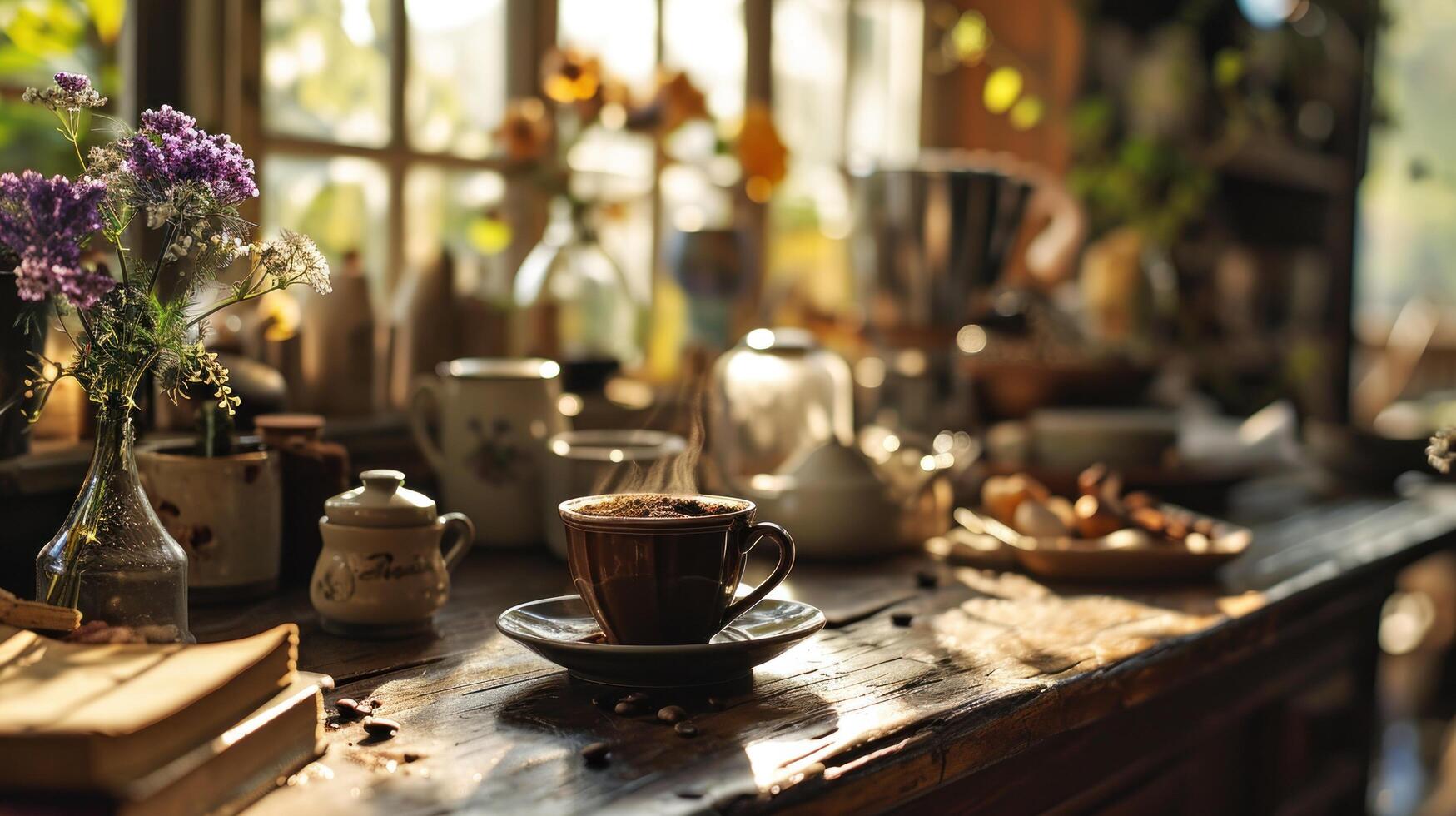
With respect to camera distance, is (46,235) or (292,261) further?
(292,261)

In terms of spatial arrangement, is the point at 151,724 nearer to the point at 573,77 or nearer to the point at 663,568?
the point at 663,568

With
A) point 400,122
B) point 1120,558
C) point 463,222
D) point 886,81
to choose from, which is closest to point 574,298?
point 463,222

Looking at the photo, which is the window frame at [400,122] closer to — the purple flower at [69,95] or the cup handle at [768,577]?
the purple flower at [69,95]

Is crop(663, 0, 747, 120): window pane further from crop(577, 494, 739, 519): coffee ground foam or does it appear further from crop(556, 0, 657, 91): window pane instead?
crop(577, 494, 739, 519): coffee ground foam

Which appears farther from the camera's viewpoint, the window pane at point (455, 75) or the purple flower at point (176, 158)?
the window pane at point (455, 75)

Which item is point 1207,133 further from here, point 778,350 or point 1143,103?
point 778,350

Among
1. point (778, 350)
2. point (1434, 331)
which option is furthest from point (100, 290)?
point (1434, 331)

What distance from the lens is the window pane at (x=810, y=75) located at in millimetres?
2344

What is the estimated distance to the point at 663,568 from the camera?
0.77 meters

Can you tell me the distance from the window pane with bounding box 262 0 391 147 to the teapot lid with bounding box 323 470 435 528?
754mm

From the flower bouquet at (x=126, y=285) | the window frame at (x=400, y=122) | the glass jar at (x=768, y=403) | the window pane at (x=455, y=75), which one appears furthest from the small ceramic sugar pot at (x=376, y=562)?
the window pane at (x=455, y=75)

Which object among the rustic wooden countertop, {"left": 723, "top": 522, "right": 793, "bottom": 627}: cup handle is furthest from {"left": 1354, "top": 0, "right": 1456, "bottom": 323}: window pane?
{"left": 723, "top": 522, "right": 793, "bottom": 627}: cup handle

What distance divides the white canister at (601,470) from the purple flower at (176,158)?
0.50 m

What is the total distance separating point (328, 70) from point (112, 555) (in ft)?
3.13
